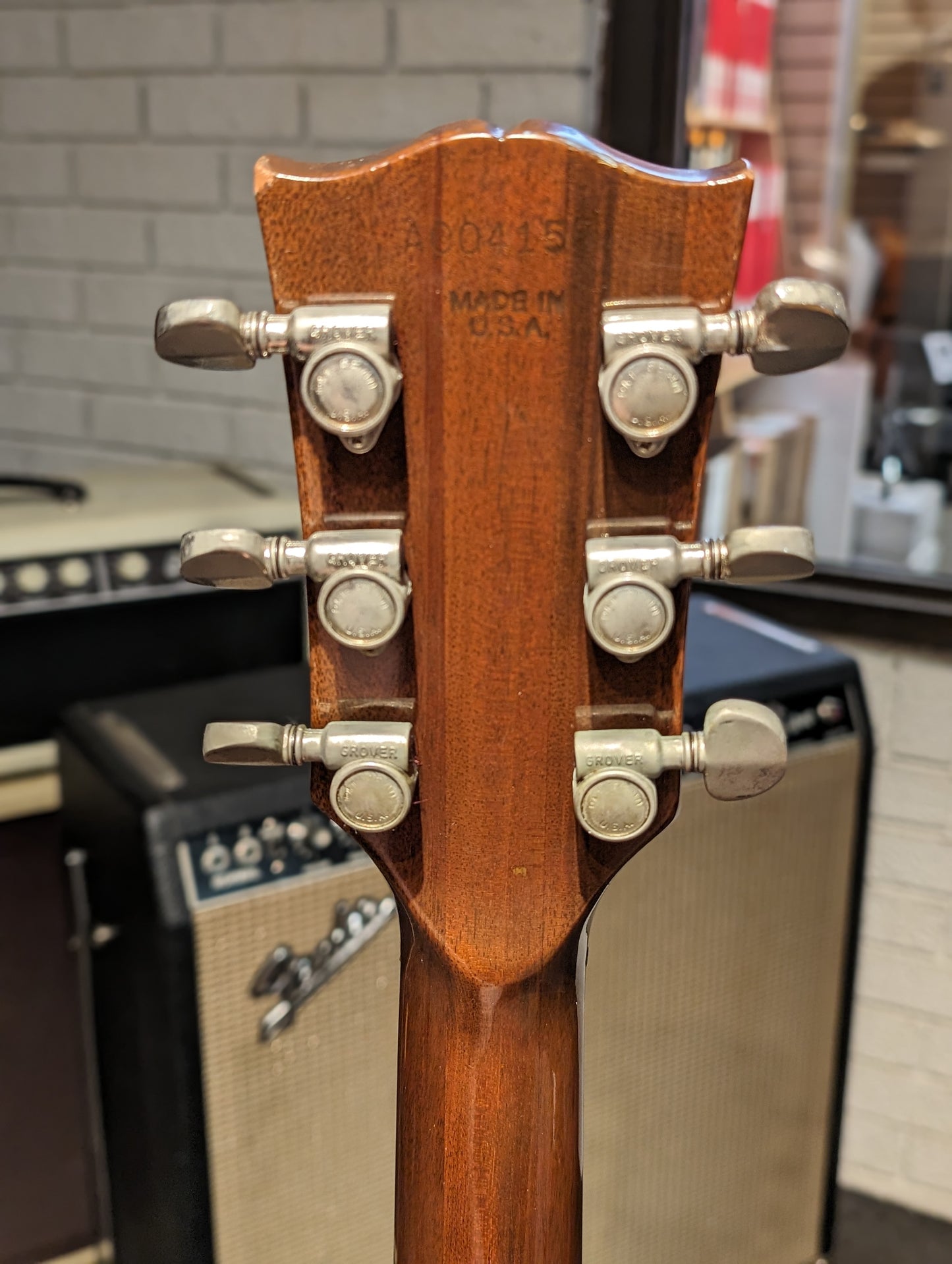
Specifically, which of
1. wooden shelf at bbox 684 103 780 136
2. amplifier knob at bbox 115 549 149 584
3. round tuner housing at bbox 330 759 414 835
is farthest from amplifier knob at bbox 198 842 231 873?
wooden shelf at bbox 684 103 780 136

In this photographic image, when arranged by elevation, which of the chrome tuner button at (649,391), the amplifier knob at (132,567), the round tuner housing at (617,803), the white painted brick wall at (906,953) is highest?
the chrome tuner button at (649,391)

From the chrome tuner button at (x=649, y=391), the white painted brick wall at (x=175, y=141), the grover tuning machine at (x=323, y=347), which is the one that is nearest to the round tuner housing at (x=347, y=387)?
the grover tuning machine at (x=323, y=347)

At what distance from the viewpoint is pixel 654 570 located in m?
0.61

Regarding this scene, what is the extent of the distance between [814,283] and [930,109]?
129 cm

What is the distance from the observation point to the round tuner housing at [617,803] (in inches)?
25.2

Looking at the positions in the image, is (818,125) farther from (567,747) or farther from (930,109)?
(567,747)

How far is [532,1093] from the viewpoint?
0.76m

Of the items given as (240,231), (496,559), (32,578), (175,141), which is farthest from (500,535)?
(175,141)

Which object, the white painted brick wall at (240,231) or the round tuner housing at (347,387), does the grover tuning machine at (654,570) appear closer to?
the round tuner housing at (347,387)

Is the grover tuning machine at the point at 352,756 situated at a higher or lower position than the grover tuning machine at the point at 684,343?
lower

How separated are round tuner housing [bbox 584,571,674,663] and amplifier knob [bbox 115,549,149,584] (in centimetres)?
94

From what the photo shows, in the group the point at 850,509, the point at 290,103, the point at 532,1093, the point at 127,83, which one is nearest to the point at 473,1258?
the point at 532,1093

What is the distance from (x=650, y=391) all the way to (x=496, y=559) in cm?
13

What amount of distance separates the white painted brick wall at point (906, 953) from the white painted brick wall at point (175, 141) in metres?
0.86
